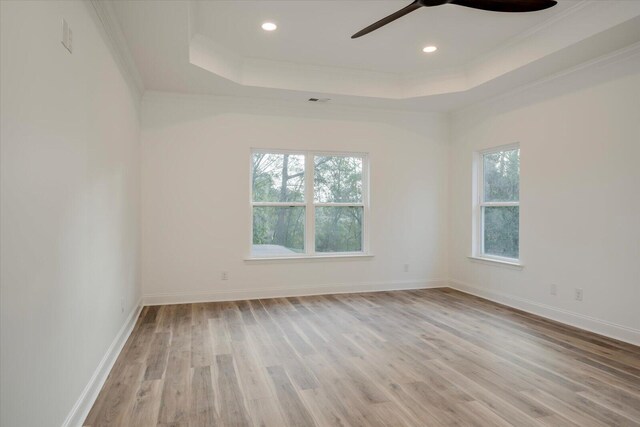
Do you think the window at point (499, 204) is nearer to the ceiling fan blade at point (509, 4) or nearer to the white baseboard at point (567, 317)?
the white baseboard at point (567, 317)

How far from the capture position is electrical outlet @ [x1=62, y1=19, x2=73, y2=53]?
2041 millimetres

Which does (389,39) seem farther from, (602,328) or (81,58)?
(602,328)

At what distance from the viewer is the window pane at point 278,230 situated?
5473mm

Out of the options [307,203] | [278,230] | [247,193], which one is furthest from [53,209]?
[307,203]

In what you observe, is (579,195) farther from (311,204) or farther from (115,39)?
(115,39)

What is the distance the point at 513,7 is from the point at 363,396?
2865mm

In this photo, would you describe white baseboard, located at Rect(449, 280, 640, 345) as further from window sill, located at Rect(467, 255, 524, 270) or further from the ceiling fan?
the ceiling fan

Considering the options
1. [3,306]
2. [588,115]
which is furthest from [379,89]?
[3,306]

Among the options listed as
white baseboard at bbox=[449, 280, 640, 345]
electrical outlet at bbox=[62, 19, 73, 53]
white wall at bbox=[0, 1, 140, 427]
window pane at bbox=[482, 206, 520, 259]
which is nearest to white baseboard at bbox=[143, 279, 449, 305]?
white baseboard at bbox=[449, 280, 640, 345]

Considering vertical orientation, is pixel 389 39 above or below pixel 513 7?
above

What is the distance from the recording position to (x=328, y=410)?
2.40 metres

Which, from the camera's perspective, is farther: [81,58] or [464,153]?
[464,153]

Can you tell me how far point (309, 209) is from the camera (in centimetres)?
566

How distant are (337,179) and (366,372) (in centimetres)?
333
